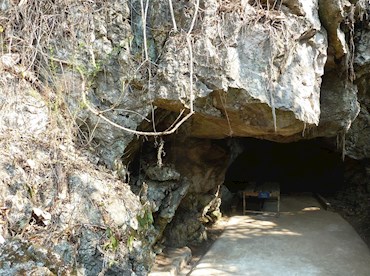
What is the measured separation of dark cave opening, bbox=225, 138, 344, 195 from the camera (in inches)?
417

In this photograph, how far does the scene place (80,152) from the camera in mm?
4426

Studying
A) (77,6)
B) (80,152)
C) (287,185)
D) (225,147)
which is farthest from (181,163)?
(287,185)

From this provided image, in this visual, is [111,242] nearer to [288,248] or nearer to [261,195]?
[288,248]

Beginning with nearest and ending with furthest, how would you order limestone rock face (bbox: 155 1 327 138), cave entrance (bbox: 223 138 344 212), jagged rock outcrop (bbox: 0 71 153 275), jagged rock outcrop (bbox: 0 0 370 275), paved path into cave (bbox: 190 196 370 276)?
jagged rock outcrop (bbox: 0 71 153 275) → jagged rock outcrop (bbox: 0 0 370 275) → limestone rock face (bbox: 155 1 327 138) → paved path into cave (bbox: 190 196 370 276) → cave entrance (bbox: 223 138 344 212)

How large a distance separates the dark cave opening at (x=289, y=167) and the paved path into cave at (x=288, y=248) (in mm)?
2232

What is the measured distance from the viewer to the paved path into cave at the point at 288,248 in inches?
228

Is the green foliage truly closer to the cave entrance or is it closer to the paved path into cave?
the paved path into cave

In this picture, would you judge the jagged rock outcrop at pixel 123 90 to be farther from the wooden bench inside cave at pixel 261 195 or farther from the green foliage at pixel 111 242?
the wooden bench inside cave at pixel 261 195

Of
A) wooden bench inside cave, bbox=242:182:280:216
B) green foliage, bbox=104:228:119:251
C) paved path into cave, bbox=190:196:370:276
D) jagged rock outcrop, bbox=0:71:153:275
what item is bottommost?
paved path into cave, bbox=190:196:370:276

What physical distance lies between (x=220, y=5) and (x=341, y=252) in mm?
4022

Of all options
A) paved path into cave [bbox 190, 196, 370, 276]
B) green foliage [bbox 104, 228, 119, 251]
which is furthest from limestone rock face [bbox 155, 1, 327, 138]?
paved path into cave [bbox 190, 196, 370, 276]

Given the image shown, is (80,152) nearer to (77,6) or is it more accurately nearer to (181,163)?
(77,6)

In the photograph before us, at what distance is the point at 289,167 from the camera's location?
38.0 ft

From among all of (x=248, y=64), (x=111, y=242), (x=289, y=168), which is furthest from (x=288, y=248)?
(x=289, y=168)
